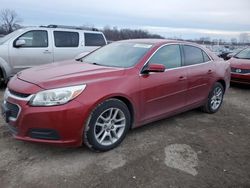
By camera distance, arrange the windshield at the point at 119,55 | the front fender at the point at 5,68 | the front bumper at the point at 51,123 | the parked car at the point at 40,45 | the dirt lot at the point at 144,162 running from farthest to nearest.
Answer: the parked car at the point at 40,45, the front fender at the point at 5,68, the windshield at the point at 119,55, the front bumper at the point at 51,123, the dirt lot at the point at 144,162

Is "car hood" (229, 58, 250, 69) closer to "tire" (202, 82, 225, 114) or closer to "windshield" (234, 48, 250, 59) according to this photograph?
"windshield" (234, 48, 250, 59)

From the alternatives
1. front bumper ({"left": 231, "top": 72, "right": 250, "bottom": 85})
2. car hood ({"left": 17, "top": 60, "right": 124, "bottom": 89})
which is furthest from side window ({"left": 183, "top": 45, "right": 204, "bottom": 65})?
front bumper ({"left": 231, "top": 72, "right": 250, "bottom": 85})

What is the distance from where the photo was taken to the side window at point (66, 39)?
8.14m

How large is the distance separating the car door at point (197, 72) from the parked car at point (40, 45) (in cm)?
444

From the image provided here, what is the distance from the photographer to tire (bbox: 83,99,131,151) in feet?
11.2

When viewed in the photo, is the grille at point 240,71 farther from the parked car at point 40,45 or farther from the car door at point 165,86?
the car door at point 165,86

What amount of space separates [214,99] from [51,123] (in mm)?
3890

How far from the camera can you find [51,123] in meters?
3.14

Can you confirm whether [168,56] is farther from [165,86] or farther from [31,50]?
[31,50]

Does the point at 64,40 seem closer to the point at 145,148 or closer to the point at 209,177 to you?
the point at 145,148

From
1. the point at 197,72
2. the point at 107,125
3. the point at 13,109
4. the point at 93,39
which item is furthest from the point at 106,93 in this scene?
the point at 93,39

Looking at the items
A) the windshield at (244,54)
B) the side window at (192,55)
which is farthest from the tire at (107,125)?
the windshield at (244,54)

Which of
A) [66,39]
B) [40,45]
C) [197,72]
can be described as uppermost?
[66,39]

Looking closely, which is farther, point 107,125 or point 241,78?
point 241,78
